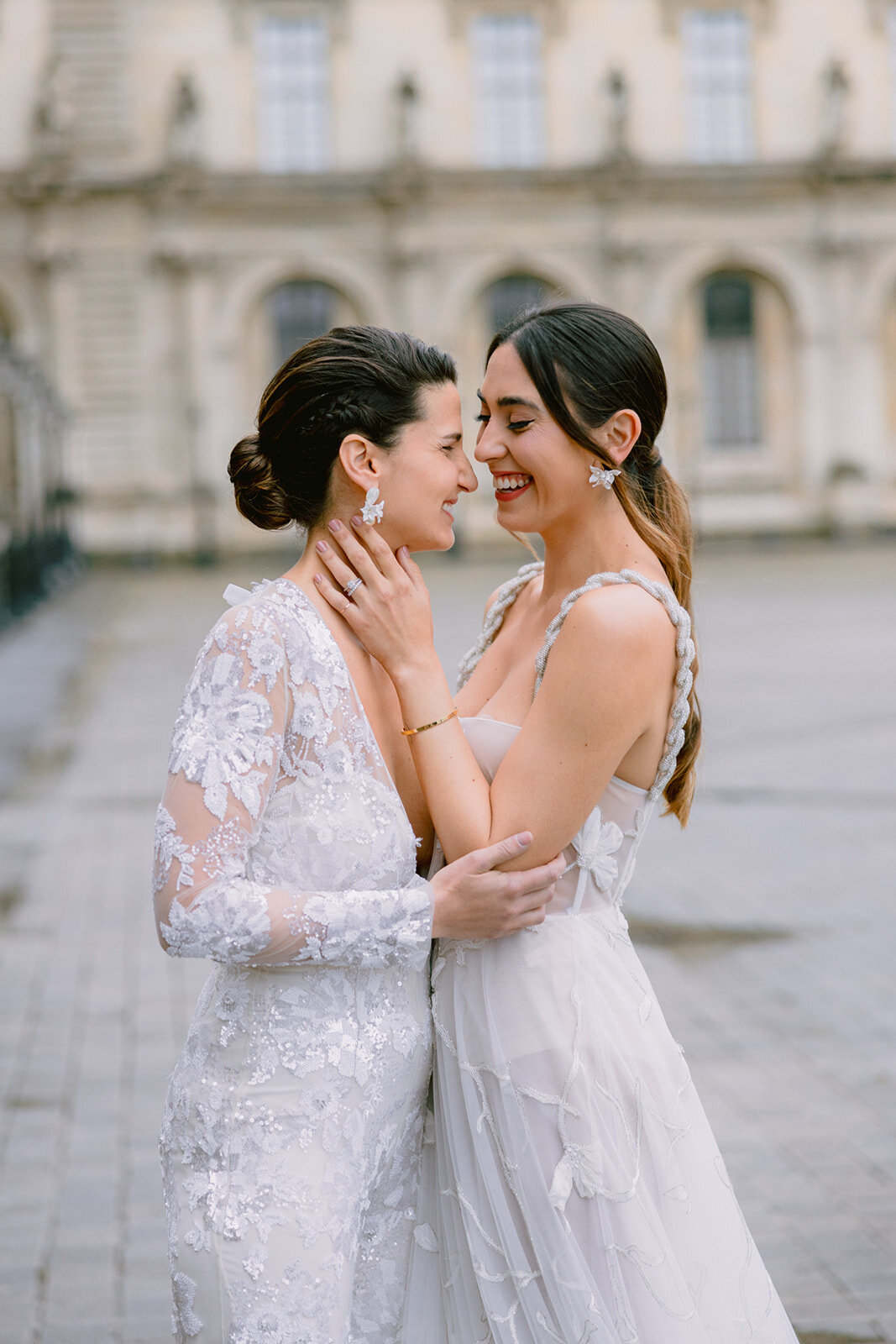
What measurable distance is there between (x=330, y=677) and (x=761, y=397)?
34189mm

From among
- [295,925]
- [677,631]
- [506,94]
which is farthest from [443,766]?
[506,94]

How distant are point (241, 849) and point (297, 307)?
A: 106ft

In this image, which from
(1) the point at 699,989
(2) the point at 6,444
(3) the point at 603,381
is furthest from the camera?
(2) the point at 6,444

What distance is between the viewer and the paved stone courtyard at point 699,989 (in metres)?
4.06

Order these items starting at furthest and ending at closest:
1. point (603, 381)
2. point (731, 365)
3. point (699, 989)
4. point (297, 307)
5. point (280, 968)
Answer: point (731, 365) → point (297, 307) → point (699, 989) → point (603, 381) → point (280, 968)

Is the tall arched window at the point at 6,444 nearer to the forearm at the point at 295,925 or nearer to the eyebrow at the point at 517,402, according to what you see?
the eyebrow at the point at 517,402

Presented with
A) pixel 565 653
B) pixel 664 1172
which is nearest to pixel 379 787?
pixel 565 653

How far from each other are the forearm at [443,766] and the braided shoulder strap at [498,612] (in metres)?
0.56

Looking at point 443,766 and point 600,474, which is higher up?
point 600,474

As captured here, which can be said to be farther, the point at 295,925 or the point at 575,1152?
the point at 575,1152

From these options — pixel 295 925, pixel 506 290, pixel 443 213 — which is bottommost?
pixel 295 925

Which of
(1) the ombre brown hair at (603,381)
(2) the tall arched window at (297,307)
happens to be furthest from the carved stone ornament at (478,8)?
(1) the ombre brown hair at (603,381)

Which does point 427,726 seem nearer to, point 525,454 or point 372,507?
point 372,507

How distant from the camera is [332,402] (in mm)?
2301
